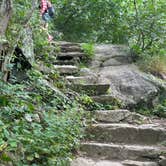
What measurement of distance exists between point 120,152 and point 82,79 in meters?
2.16

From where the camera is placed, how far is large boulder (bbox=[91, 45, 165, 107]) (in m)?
6.77

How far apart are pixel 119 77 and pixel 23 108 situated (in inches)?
142

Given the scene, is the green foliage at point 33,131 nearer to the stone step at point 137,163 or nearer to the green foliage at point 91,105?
the stone step at point 137,163

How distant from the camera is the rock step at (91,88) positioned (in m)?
6.34

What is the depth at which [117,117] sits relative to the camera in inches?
226

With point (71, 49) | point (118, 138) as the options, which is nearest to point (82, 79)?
point (118, 138)

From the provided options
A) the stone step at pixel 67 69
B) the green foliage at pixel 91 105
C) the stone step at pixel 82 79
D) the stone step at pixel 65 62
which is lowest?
the green foliage at pixel 91 105

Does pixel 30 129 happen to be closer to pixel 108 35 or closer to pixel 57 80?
pixel 57 80

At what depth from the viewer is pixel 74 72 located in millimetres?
7035

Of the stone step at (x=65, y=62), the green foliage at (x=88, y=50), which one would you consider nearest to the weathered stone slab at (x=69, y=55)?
the green foliage at (x=88, y=50)

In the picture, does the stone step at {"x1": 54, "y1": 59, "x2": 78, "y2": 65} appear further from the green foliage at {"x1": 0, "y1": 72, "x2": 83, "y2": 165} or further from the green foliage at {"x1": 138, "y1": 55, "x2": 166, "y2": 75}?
the green foliage at {"x1": 0, "y1": 72, "x2": 83, "y2": 165}

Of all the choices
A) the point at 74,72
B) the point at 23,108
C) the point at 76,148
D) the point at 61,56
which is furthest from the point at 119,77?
the point at 23,108

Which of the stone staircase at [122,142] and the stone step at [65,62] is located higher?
the stone step at [65,62]

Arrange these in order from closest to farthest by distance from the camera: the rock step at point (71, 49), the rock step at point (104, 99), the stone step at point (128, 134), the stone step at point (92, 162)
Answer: the stone step at point (92, 162) < the stone step at point (128, 134) < the rock step at point (104, 99) < the rock step at point (71, 49)
